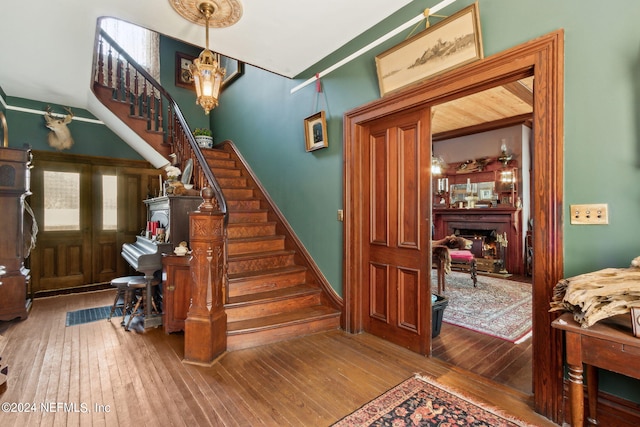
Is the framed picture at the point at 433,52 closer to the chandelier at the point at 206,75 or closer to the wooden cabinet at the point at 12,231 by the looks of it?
the chandelier at the point at 206,75

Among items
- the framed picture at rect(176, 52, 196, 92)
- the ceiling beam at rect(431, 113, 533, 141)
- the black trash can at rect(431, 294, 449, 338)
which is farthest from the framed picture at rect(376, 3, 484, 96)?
the framed picture at rect(176, 52, 196, 92)

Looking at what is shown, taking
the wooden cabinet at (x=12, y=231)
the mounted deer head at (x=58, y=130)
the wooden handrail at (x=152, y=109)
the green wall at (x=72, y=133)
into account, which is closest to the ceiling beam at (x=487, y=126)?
the wooden handrail at (x=152, y=109)

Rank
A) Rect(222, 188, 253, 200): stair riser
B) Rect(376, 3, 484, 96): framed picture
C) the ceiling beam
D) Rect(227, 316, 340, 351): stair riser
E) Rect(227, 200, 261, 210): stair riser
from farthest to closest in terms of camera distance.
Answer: the ceiling beam → Rect(222, 188, 253, 200): stair riser → Rect(227, 200, 261, 210): stair riser → Rect(227, 316, 340, 351): stair riser → Rect(376, 3, 484, 96): framed picture

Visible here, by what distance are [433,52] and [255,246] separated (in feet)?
9.09

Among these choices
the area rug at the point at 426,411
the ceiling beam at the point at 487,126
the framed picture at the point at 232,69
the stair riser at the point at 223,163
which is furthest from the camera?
the ceiling beam at the point at 487,126

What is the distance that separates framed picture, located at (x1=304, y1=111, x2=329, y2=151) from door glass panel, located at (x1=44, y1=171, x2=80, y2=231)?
409cm

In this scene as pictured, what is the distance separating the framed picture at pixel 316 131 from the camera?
131 inches

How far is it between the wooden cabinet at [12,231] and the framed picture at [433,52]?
422cm

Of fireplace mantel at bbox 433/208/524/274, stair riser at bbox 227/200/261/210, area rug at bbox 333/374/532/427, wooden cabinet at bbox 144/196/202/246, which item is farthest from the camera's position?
fireplace mantel at bbox 433/208/524/274

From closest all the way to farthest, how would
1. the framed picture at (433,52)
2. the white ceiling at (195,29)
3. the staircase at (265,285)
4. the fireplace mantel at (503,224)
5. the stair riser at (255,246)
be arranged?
1. the framed picture at (433,52)
2. the white ceiling at (195,29)
3. the staircase at (265,285)
4. the stair riser at (255,246)
5. the fireplace mantel at (503,224)

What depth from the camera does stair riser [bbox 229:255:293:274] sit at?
3387 mm

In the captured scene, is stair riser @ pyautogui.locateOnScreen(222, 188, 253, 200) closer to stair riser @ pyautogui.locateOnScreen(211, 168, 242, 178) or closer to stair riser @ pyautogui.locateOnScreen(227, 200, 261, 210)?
stair riser @ pyautogui.locateOnScreen(227, 200, 261, 210)

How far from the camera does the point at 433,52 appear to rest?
2.27m

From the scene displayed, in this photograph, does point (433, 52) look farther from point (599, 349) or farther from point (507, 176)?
point (507, 176)
